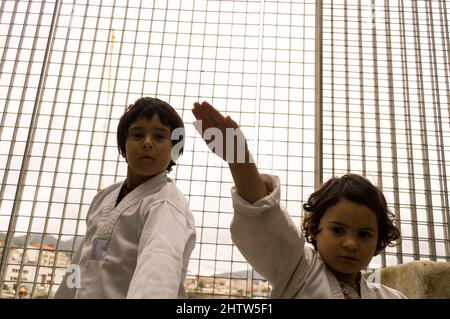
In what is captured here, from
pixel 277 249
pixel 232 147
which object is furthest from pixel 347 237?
pixel 232 147

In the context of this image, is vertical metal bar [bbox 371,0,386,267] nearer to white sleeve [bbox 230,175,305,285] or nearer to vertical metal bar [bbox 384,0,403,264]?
vertical metal bar [bbox 384,0,403,264]

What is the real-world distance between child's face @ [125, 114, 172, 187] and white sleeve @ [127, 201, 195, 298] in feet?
0.36

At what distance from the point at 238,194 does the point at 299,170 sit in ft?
7.85

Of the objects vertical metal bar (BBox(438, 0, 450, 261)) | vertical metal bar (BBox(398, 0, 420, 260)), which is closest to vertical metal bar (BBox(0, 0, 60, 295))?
vertical metal bar (BBox(398, 0, 420, 260))

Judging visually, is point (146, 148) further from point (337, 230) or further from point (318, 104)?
point (318, 104)

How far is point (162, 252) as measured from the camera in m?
0.46

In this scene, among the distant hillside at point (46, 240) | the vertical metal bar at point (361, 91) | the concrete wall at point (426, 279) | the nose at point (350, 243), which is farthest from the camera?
the vertical metal bar at point (361, 91)

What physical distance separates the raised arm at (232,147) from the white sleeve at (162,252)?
0.12 m

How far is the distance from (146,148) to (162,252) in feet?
0.79

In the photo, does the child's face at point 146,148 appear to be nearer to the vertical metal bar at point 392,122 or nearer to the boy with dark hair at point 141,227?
the boy with dark hair at point 141,227

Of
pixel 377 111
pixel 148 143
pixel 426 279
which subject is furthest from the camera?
pixel 377 111

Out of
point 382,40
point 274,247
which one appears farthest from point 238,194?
point 382,40

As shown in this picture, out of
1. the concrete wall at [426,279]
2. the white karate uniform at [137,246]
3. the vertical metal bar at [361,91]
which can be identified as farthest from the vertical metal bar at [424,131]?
the white karate uniform at [137,246]

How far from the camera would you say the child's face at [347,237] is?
0.53 meters
